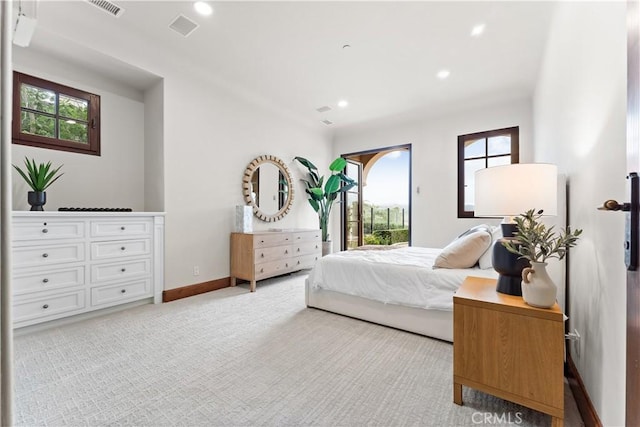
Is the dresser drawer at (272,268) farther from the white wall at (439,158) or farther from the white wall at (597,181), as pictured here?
the white wall at (597,181)

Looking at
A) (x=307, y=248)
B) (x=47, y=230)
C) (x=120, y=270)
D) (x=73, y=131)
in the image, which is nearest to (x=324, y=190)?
(x=307, y=248)

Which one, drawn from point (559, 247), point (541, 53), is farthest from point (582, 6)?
point (541, 53)

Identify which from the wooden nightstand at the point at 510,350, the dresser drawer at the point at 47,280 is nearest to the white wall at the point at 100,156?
the dresser drawer at the point at 47,280

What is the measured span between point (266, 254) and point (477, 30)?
136 inches

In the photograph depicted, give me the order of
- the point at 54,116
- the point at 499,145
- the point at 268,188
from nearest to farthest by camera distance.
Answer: the point at 54,116 < the point at 499,145 < the point at 268,188

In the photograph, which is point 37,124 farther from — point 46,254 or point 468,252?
point 468,252

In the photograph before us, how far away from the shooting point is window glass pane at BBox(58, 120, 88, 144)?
9.88 feet

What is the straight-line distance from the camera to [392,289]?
8.00ft

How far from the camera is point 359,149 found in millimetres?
5676

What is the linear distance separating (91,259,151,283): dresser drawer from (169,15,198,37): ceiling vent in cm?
242

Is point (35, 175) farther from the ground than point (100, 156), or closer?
closer

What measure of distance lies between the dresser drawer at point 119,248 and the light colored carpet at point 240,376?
0.61m

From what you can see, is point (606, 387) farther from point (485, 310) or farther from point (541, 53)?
point (541, 53)

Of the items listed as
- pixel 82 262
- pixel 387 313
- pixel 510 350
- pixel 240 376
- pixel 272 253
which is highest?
pixel 82 262
